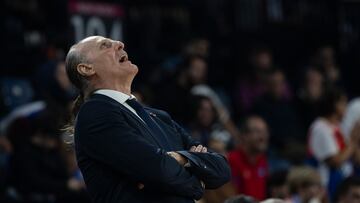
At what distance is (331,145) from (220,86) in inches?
127

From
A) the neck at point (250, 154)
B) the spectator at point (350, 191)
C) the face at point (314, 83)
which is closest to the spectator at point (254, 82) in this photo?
the face at point (314, 83)

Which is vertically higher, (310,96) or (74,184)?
(74,184)

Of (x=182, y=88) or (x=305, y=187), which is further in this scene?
(x=182, y=88)

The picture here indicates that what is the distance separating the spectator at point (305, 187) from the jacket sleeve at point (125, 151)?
3603 millimetres

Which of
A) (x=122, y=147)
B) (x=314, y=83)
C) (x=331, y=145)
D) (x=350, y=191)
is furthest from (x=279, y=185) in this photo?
(x=122, y=147)

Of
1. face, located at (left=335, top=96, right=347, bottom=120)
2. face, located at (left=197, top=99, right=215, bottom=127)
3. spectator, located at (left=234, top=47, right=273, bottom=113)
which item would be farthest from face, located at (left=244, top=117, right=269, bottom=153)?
spectator, located at (left=234, top=47, right=273, bottom=113)

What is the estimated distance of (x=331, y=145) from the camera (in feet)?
28.7

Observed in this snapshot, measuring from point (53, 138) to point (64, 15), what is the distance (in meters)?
3.49

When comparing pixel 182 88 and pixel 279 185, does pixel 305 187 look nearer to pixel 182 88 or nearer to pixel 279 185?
pixel 279 185

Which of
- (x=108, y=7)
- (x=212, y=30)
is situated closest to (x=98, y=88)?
(x=108, y=7)

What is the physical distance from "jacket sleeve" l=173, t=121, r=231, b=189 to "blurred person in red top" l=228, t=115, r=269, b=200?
14.6ft

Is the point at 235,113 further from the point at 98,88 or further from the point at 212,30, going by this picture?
the point at 98,88

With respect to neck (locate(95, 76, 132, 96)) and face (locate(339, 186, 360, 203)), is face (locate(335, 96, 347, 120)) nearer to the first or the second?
face (locate(339, 186, 360, 203))

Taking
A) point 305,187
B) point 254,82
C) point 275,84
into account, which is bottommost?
point 254,82
